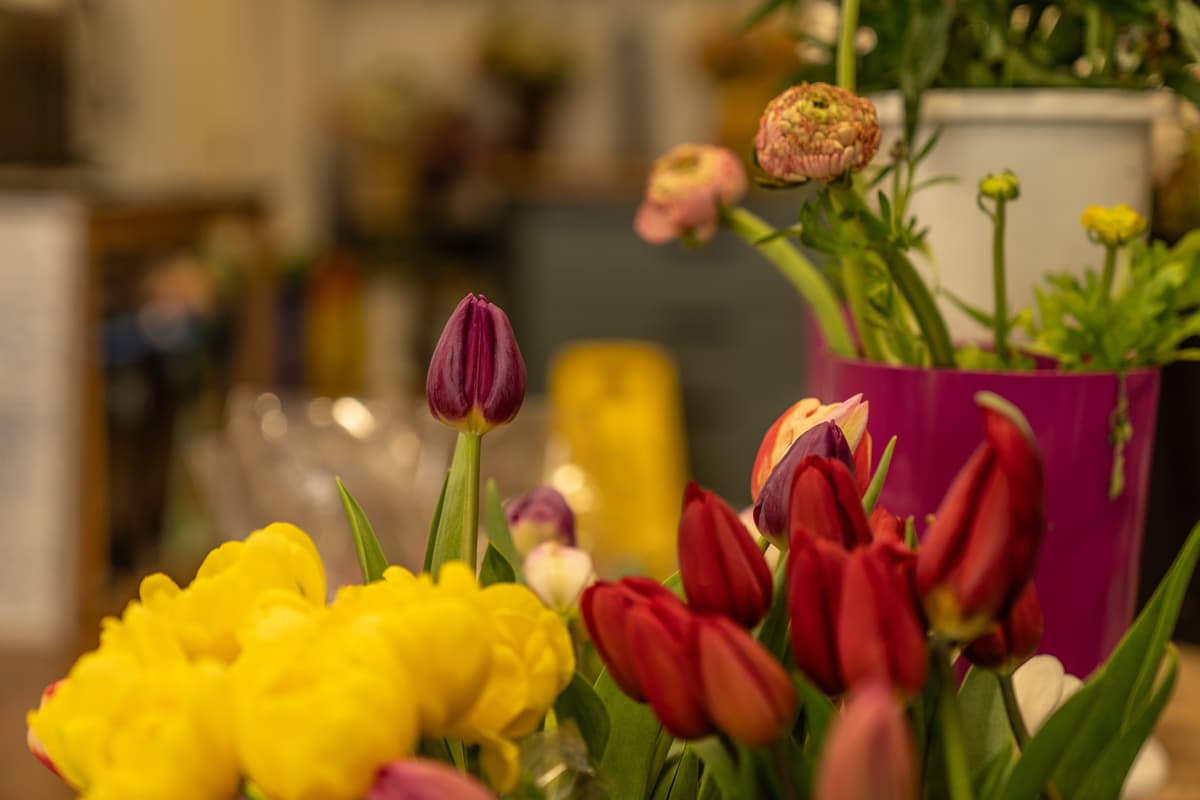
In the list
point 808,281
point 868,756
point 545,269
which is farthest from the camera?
point 545,269

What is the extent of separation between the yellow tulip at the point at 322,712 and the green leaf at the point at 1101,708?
133mm

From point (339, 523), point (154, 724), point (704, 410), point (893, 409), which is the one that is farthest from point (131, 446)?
point (154, 724)

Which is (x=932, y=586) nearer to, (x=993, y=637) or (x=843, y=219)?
(x=993, y=637)

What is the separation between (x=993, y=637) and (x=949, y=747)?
0.04 metres

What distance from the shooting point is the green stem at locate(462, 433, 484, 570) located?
32 cm

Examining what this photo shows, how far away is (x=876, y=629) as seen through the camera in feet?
0.75

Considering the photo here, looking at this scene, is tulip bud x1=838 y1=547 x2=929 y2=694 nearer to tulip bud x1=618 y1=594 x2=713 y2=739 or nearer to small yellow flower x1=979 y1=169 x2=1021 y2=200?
tulip bud x1=618 y1=594 x2=713 y2=739

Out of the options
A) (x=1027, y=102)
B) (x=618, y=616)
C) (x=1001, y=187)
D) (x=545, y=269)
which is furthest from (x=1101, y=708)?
(x=545, y=269)

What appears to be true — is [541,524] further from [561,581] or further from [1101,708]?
[1101,708]

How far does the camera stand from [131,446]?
2133 mm

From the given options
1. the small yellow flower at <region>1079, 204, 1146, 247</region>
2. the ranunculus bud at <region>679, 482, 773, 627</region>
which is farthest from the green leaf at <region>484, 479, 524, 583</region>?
the small yellow flower at <region>1079, 204, 1146, 247</region>

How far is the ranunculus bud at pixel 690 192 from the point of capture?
0.50m

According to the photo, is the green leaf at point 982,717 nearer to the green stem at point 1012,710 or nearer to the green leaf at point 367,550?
the green stem at point 1012,710

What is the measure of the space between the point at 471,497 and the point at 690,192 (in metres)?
0.22
